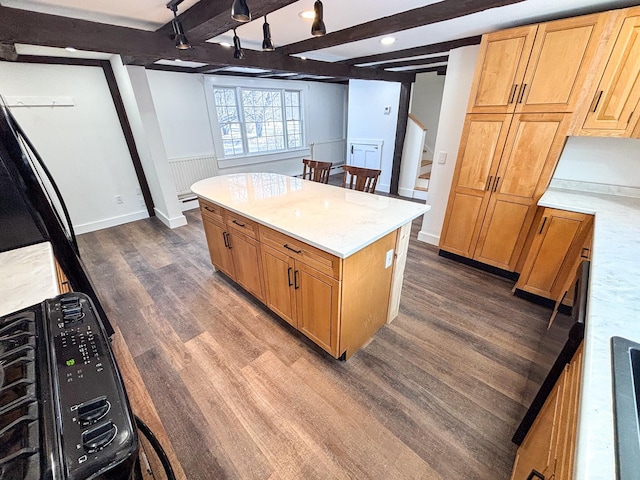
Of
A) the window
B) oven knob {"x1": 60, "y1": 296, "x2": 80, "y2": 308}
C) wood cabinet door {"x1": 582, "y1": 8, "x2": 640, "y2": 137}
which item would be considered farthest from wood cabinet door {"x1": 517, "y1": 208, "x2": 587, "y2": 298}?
the window

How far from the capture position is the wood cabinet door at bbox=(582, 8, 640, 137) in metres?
1.71

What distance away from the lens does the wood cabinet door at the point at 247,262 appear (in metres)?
2.02

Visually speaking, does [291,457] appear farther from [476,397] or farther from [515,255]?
[515,255]

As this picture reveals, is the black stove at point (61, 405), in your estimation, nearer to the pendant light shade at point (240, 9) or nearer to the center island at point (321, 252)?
the center island at point (321, 252)

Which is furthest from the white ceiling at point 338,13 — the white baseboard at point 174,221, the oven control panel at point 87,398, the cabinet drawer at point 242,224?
the white baseboard at point 174,221

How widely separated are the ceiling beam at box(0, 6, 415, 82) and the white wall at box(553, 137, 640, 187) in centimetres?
300

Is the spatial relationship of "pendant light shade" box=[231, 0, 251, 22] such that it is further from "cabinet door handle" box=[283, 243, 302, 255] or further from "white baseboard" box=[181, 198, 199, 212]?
"white baseboard" box=[181, 198, 199, 212]

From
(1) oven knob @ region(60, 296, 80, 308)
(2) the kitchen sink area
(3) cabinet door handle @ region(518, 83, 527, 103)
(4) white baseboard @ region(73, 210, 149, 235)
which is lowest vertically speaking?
(4) white baseboard @ region(73, 210, 149, 235)

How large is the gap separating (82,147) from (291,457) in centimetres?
439

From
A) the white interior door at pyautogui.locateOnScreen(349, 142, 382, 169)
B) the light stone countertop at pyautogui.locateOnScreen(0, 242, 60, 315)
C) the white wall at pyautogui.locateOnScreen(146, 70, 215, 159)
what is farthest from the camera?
the white interior door at pyautogui.locateOnScreen(349, 142, 382, 169)

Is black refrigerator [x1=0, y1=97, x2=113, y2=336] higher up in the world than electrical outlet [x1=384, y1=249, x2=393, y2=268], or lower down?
higher up

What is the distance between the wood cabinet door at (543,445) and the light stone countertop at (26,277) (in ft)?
5.70

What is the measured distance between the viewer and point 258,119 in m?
5.54

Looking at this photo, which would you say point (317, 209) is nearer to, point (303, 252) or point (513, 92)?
point (303, 252)
